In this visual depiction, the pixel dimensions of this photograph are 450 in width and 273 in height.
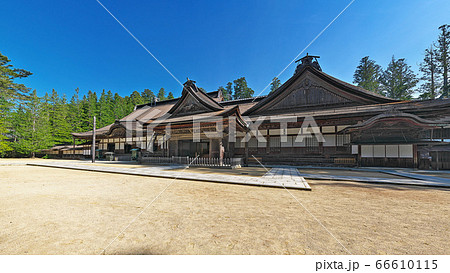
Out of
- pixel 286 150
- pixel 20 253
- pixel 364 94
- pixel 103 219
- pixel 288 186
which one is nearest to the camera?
pixel 20 253

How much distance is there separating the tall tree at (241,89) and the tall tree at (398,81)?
97.1 ft

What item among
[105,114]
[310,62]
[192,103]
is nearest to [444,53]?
[310,62]

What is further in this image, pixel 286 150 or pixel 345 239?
pixel 286 150

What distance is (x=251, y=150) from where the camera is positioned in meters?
16.3

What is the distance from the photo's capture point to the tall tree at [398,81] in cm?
3006

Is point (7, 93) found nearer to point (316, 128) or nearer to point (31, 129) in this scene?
point (31, 129)

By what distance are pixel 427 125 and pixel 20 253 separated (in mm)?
16751

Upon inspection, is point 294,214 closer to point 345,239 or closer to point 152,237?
point 345,239

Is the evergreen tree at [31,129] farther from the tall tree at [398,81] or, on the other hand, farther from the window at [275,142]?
the tall tree at [398,81]

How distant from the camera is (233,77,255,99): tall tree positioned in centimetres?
4722

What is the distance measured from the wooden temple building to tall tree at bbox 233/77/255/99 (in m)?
30.2

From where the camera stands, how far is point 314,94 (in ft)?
50.9

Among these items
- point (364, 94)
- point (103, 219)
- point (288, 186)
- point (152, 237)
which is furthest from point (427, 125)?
point (103, 219)

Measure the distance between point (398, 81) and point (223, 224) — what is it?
4732cm
